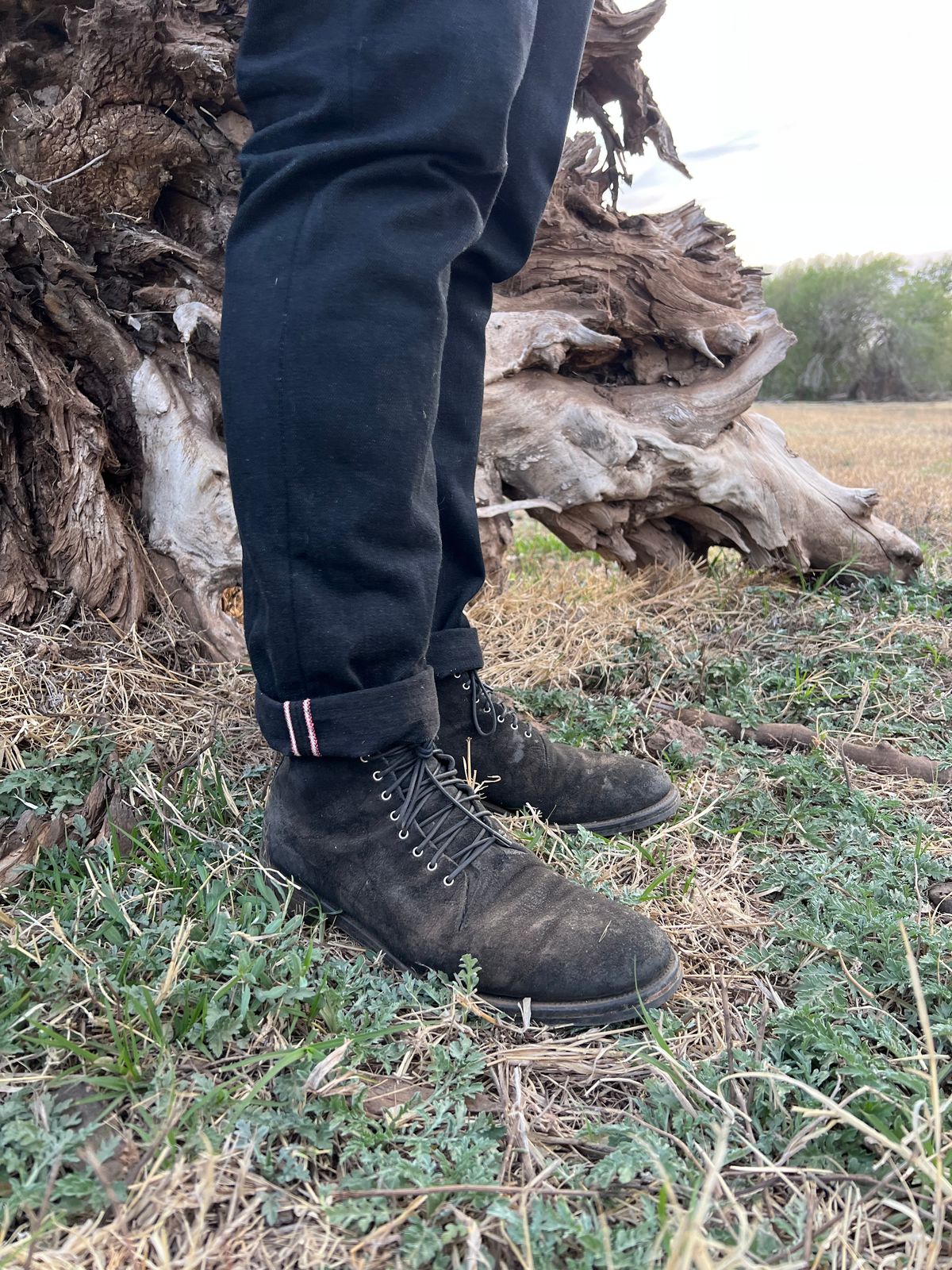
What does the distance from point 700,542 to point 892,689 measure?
1.22m

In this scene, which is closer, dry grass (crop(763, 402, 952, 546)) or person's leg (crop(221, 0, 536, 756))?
person's leg (crop(221, 0, 536, 756))

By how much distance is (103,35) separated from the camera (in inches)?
76.3

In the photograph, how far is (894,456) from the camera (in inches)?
370

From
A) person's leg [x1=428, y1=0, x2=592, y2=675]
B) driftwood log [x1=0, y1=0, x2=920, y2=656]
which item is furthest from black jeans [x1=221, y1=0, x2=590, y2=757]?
driftwood log [x1=0, y1=0, x2=920, y2=656]

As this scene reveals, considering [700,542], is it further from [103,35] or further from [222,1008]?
[222,1008]

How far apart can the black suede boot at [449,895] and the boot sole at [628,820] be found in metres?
0.38

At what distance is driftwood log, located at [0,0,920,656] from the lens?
6.39ft

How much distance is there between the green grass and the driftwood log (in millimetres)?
653

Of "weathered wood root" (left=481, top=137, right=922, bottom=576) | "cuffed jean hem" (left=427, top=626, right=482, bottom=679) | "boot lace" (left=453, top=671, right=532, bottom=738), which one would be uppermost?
"weathered wood root" (left=481, top=137, right=922, bottom=576)

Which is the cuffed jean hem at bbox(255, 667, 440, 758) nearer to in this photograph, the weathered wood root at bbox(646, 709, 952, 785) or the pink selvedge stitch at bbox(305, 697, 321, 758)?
the pink selvedge stitch at bbox(305, 697, 321, 758)

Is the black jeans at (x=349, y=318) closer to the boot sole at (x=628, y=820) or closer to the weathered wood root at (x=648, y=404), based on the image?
the boot sole at (x=628, y=820)

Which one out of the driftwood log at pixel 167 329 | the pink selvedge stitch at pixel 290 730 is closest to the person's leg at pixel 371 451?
the pink selvedge stitch at pixel 290 730

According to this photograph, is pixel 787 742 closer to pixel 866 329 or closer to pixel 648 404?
pixel 648 404

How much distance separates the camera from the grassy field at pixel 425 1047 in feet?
2.77
